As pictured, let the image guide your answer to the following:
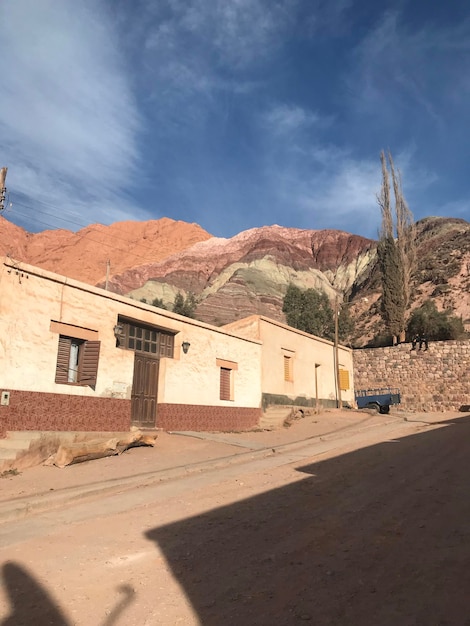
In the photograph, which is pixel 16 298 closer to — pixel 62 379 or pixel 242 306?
pixel 62 379

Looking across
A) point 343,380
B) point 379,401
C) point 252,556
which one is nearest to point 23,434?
point 252,556

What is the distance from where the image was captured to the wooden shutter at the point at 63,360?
10820 millimetres

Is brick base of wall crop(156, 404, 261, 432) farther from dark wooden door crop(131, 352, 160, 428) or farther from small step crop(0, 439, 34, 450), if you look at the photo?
small step crop(0, 439, 34, 450)

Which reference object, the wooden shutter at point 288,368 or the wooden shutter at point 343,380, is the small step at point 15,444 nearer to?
the wooden shutter at point 288,368

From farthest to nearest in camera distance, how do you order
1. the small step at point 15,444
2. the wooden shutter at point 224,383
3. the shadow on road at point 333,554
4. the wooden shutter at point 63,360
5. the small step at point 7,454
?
the wooden shutter at point 224,383 < the wooden shutter at point 63,360 < the small step at point 15,444 < the small step at point 7,454 < the shadow on road at point 333,554

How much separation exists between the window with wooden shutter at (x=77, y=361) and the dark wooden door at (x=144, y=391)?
183cm

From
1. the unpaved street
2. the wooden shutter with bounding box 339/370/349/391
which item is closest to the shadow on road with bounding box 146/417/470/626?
the unpaved street

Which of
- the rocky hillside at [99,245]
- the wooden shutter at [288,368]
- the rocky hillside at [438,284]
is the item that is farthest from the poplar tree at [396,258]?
the rocky hillside at [99,245]

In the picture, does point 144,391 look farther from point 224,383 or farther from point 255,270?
point 255,270

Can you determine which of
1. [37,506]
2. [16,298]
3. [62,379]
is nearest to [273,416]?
[62,379]

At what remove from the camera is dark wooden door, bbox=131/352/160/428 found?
13148 millimetres

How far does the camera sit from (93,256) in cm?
10856

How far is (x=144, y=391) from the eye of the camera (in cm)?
1351

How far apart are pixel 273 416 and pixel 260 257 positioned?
70.6 metres
